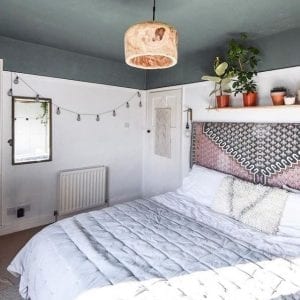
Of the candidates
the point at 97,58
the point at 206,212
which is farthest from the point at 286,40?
the point at 97,58

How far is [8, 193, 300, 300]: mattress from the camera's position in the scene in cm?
131

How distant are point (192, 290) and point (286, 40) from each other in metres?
2.44

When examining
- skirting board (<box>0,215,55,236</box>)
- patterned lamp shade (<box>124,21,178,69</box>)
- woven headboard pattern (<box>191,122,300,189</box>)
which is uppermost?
patterned lamp shade (<box>124,21,178,69</box>)

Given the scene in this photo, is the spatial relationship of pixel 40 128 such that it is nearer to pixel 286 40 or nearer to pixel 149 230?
pixel 149 230

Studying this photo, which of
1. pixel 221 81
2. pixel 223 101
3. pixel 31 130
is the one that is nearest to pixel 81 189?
pixel 31 130

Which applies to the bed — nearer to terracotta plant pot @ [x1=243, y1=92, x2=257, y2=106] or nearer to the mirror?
terracotta plant pot @ [x1=243, y1=92, x2=257, y2=106]

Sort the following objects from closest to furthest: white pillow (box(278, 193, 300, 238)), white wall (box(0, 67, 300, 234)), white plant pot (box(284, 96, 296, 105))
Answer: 1. white pillow (box(278, 193, 300, 238))
2. white plant pot (box(284, 96, 296, 105))
3. white wall (box(0, 67, 300, 234))

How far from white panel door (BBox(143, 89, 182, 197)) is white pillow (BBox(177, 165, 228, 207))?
720mm

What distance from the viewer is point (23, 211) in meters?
3.20

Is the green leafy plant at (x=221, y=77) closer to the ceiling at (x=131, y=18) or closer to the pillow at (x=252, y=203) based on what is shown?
the ceiling at (x=131, y=18)

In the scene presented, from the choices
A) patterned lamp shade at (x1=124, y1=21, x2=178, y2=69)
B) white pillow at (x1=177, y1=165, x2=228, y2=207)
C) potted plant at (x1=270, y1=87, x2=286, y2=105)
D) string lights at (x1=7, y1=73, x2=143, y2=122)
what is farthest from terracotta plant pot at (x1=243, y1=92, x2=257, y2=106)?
string lights at (x1=7, y1=73, x2=143, y2=122)

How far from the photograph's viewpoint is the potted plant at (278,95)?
242 cm

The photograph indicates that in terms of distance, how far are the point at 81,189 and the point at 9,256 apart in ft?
3.95

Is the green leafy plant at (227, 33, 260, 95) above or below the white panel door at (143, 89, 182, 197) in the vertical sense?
above
